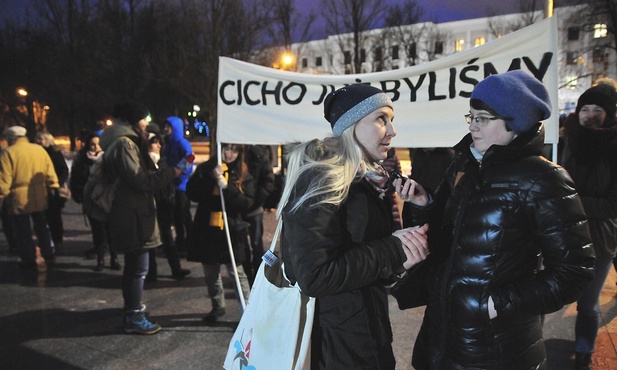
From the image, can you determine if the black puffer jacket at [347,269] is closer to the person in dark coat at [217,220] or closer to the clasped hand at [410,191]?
the clasped hand at [410,191]

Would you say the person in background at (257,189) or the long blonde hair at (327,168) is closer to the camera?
the long blonde hair at (327,168)

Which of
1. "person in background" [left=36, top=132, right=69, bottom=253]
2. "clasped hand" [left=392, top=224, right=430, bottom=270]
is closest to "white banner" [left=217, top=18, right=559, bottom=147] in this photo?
"clasped hand" [left=392, top=224, right=430, bottom=270]

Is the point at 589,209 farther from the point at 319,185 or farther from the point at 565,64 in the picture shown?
the point at 565,64

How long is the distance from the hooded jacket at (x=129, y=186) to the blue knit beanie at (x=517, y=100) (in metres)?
3.07

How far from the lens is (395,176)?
6.62 ft

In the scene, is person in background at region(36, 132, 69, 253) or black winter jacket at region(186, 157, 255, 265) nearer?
black winter jacket at region(186, 157, 255, 265)

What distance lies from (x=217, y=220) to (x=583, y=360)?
10.3 ft

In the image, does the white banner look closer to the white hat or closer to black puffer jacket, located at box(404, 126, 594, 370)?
black puffer jacket, located at box(404, 126, 594, 370)

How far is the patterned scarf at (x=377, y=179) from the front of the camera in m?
1.84

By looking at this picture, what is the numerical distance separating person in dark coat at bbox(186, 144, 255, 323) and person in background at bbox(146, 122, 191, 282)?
1067mm

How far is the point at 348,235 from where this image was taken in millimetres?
1771

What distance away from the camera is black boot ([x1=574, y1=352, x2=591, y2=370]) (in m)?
3.17

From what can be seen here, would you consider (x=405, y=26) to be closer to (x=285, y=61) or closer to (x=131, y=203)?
(x=285, y=61)

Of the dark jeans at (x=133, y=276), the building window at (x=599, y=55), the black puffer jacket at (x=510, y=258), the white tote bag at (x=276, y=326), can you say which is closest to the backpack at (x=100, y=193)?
the dark jeans at (x=133, y=276)
